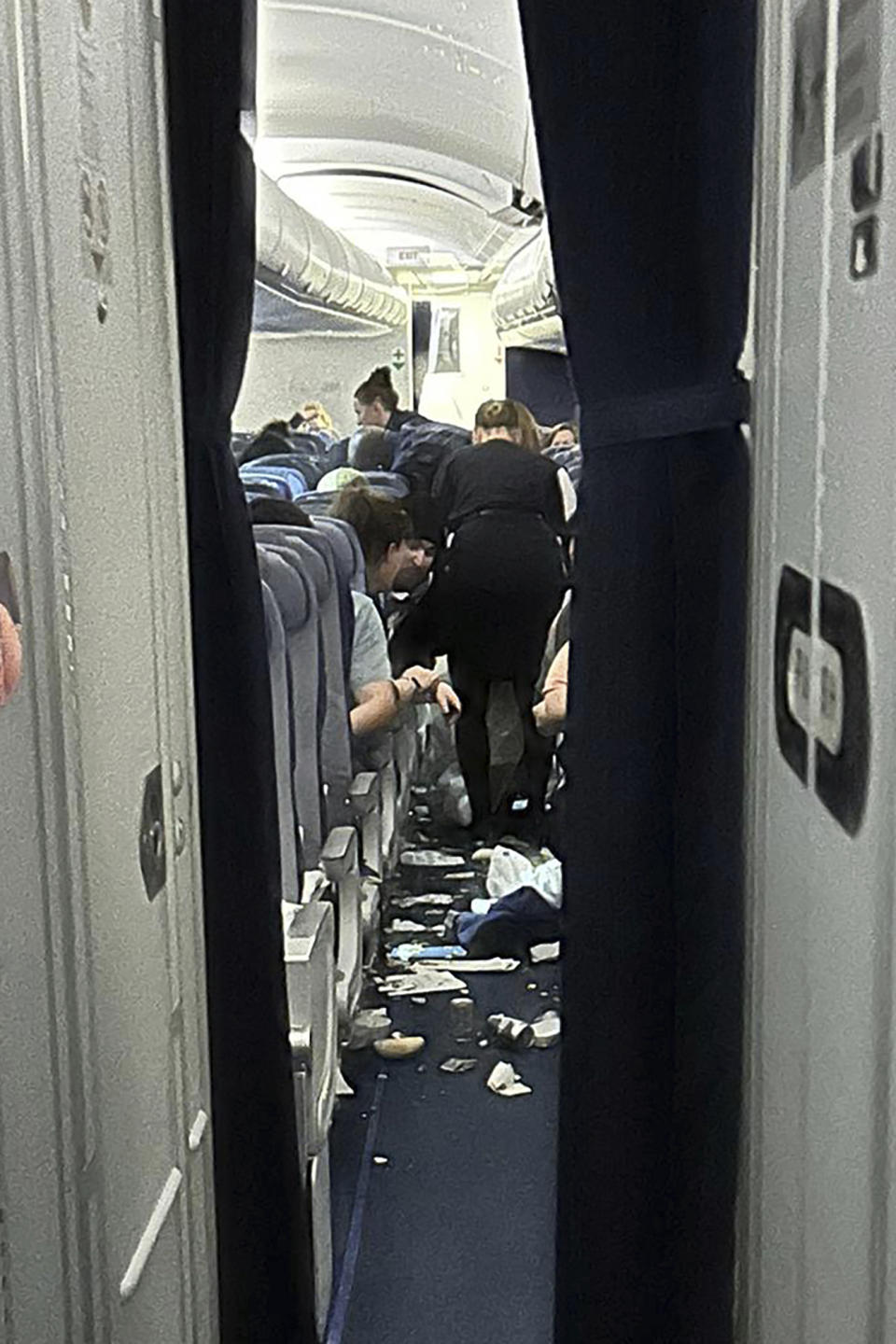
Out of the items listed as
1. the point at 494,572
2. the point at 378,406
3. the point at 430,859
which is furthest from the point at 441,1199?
the point at 378,406

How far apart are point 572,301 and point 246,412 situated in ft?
19.4

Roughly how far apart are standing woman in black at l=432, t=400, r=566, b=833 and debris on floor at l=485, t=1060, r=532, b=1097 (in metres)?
1.79

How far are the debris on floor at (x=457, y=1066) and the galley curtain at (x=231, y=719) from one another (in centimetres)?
150

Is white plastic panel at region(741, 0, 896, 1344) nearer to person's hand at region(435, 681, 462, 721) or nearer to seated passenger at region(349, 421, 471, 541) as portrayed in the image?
person's hand at region(435, 681, 462, 721)

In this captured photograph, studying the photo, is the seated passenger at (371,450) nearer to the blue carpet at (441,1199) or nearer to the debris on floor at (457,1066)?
the blue carpet at (441,1199)

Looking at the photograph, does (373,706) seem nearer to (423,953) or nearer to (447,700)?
(423,953)

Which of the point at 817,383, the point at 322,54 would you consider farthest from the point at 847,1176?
the point at 322,54

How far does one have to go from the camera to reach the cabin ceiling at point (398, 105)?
13.8ft

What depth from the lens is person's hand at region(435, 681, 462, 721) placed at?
500 cm

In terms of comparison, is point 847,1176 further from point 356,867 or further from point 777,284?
point 356,867

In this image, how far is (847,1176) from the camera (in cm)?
130

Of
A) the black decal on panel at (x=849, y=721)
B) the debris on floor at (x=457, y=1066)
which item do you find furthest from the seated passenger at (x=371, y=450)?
the black decal on panel at (x=849, y=721)

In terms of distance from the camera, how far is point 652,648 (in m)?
2.00

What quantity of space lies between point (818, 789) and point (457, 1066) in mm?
2465
